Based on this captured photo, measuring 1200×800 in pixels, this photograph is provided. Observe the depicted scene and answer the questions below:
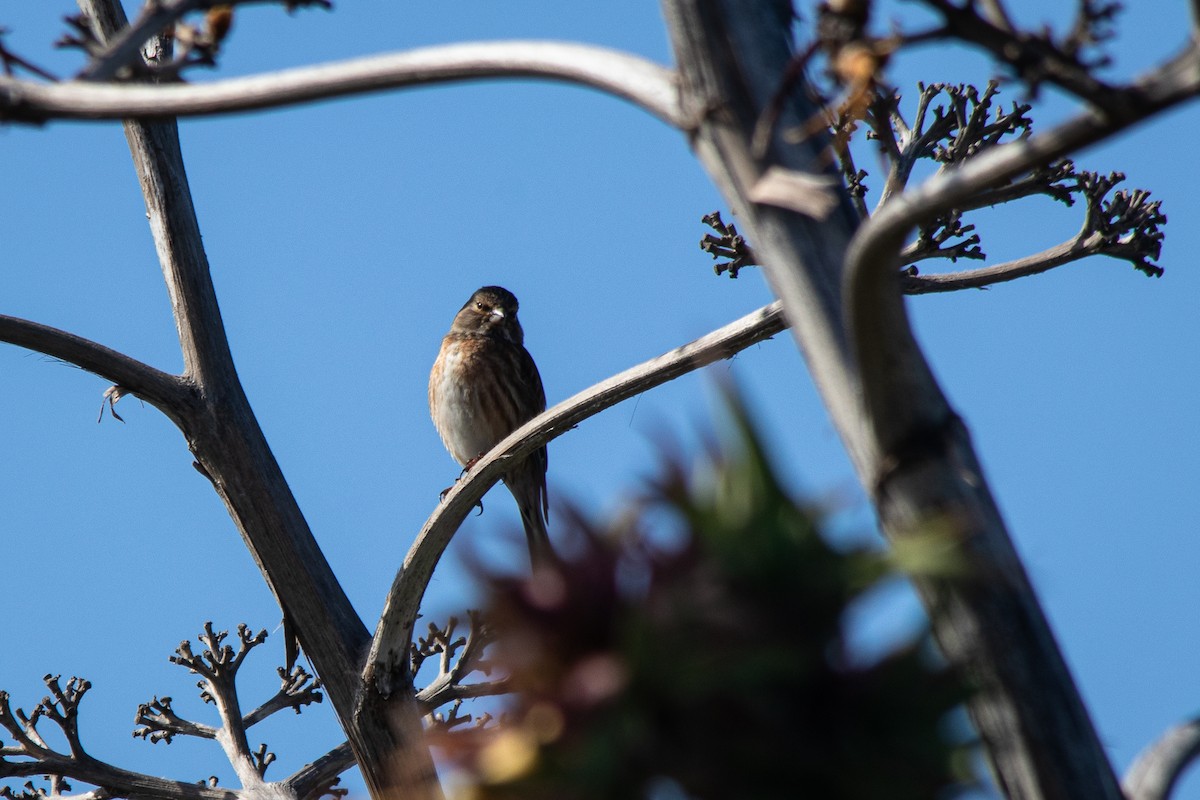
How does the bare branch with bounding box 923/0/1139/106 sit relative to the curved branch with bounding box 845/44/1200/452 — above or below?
above

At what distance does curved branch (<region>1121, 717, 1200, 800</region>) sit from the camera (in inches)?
78.9

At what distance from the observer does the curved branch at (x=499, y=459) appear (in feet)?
15.5

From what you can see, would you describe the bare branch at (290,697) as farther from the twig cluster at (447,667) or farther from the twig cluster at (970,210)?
the twig cluster at (970,210)

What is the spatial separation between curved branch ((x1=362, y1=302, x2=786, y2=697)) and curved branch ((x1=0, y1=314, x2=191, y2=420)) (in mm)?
1175

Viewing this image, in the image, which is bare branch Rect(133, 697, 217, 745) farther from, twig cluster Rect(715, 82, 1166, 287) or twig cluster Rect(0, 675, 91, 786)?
twig cluster Rect(715, 82, 1166, 287)

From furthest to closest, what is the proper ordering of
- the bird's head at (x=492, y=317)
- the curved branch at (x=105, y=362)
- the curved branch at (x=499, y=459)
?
the bird's head at (x=492, y=317) → the curved branch at (x=105, y=362) → the curved branch at (x=499, y=459)

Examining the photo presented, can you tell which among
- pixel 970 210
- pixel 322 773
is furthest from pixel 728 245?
pixel 322 773

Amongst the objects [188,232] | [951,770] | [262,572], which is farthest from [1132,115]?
[188,232]

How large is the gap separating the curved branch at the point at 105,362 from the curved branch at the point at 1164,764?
13.9ft

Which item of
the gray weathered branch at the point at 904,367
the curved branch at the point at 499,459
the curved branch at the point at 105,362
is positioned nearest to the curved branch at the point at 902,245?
the gray weathered branch at the point at 904,367

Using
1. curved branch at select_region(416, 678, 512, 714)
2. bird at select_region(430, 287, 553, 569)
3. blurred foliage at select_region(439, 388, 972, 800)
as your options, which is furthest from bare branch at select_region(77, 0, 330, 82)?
bird at select_region(430, 287, 553, 569)

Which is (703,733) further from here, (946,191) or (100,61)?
(100,61)

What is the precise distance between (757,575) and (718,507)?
11cm

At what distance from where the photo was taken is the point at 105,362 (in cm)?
522
